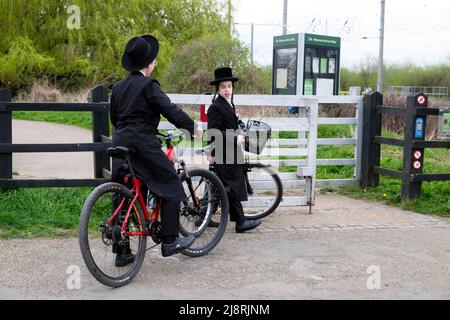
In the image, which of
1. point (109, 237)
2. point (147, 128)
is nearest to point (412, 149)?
point (147, 128)

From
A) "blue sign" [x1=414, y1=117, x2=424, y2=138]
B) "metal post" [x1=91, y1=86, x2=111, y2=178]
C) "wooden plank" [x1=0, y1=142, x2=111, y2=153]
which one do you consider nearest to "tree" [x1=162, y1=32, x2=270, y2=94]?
"blue sign" [x1=414, y1=117, x2=424, y2=138]

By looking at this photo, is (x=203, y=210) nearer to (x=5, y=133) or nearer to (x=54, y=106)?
(x=54, y=106)

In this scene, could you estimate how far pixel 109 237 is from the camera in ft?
16.9

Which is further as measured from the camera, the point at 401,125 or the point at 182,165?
the point at 401,125

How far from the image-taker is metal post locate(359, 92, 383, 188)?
9.68 metres

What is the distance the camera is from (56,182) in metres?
7.48

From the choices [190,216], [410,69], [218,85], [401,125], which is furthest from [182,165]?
[410,69]

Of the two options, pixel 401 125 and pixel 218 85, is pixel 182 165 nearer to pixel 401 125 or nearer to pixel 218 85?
pixel 218 85

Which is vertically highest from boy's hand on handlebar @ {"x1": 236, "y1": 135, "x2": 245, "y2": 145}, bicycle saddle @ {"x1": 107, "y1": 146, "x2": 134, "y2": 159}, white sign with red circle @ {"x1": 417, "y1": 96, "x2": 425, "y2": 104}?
white sign with red circle @ {"x1": 417, "y1": 96, "x2": 425, "y2": 104}

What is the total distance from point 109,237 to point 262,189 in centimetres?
305

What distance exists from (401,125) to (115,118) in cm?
1288

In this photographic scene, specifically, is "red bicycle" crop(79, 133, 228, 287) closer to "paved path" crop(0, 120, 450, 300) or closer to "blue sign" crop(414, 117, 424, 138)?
"paved path" crop(0, 120, 450, 300)

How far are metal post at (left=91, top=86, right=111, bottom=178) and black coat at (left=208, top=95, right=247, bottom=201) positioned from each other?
1.47 metres
